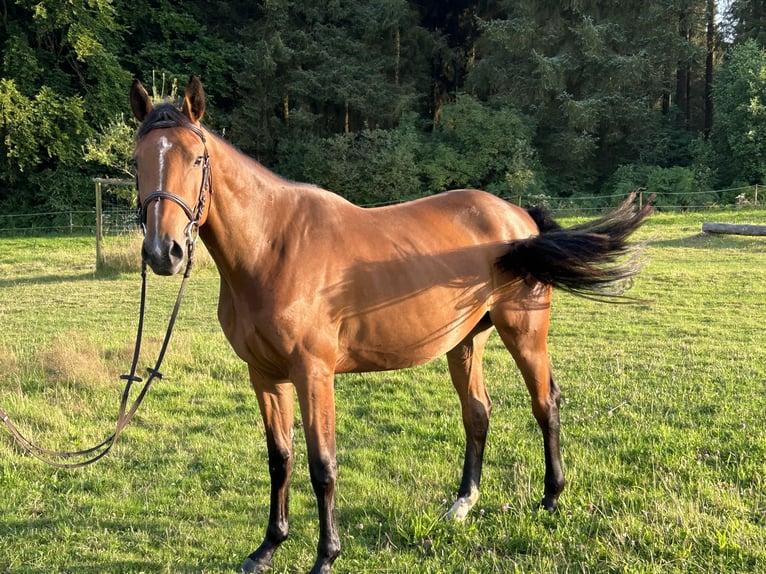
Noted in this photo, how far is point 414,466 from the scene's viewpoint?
406 centimetres

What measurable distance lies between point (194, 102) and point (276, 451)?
1.87 metres

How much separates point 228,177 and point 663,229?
58.4ft

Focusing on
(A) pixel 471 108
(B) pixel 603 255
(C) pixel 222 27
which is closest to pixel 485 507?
(B) pixel 603 255

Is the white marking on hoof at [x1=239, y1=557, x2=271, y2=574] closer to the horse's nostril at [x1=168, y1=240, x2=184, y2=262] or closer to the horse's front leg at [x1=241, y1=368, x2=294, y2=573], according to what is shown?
the horse's front leg at [x1=241, y1=368, x2=294, y2=573]

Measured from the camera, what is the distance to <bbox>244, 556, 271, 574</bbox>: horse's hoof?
3.01 meters

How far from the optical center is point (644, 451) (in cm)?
403

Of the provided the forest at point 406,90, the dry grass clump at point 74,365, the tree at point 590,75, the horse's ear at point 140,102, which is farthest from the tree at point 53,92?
the horse's ear at point 140,102

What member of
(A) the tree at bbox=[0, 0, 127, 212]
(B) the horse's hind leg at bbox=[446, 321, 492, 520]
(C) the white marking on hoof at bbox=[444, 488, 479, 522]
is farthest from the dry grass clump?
(A) the tree at bbox=[0, 0, 127, 212]

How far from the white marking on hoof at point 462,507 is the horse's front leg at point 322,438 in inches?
31.3

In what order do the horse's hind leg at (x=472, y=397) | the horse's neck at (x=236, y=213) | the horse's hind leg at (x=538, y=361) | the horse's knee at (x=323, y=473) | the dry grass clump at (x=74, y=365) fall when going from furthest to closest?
the dry grass clump at (x=74, y=365)
the horse's hind leg at (x=472, y=397)
the horse's hind leg at (x=538, y=361)
the horse's knee at (x=323, y=473)
the horse's neck at (x=236, y=213)

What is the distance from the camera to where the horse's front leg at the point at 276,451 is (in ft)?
10.1

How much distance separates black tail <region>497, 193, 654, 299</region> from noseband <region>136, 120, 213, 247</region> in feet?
5.79

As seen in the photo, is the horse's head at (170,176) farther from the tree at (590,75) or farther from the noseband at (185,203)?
the tree at (590,75)

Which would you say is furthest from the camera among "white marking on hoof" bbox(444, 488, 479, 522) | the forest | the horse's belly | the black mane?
the forest
